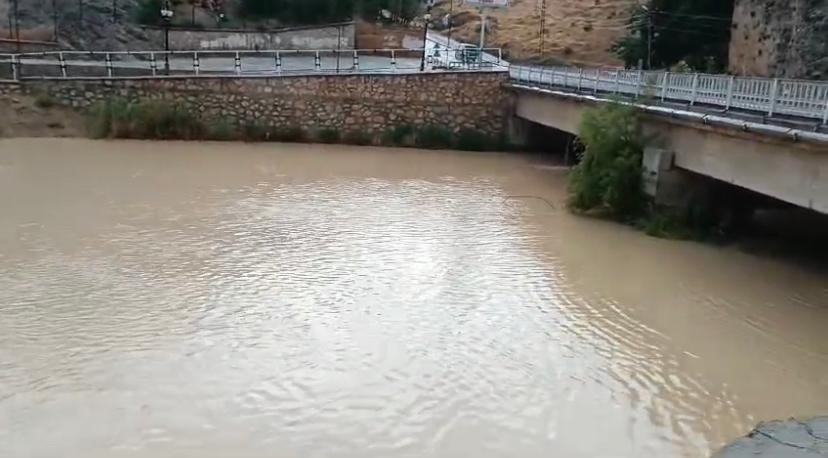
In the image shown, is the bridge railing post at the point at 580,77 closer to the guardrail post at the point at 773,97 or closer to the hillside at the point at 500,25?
the guardrail post at the point at 773,97

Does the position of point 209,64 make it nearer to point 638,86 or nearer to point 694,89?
point 638,86

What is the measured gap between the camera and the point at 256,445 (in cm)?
693

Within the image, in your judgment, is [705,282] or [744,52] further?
[744,52]

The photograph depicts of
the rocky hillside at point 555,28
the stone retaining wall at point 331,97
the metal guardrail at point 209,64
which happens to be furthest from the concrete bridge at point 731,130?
the rocky hillside at point 555,28

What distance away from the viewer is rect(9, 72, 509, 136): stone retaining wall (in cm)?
2644

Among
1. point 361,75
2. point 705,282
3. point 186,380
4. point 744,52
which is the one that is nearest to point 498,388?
point 186,380

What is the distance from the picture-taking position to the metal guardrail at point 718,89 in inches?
461

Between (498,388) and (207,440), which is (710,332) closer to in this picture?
(498,388)

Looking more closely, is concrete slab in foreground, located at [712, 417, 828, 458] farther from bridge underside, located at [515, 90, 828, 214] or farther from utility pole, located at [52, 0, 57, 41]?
utility pole, located at [52, 0, 57, 41]

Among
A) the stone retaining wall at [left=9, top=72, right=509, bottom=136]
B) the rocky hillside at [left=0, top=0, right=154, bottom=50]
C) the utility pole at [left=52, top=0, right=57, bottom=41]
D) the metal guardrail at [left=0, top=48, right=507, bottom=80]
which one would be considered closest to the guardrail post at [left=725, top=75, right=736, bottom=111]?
the stone retaining wall at [left=9, top=72, right=509, bottom=136]

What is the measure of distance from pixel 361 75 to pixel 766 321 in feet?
65.0

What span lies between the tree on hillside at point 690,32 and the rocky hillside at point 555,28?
12832 millimetres

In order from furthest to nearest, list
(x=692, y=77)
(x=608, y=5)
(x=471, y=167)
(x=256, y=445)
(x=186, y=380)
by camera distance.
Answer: (x=608, y=5)
(x=471, y=167)
(x=692, y=77)
(x=186, y=380)
(x=256, y=445)

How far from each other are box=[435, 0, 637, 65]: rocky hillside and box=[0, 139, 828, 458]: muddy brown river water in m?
29.9
